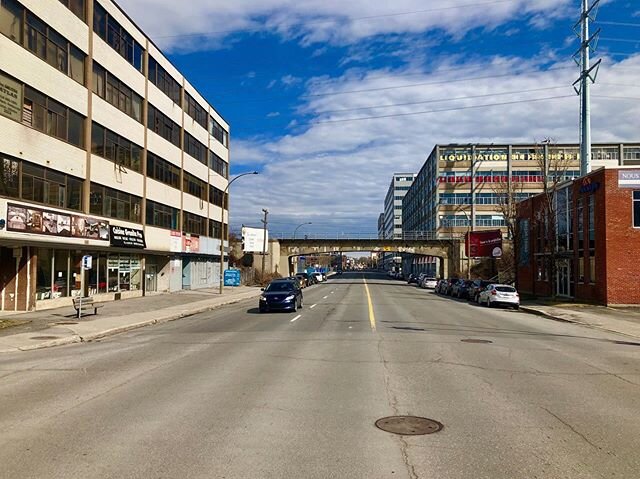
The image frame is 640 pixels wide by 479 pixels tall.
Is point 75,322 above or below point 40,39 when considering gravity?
below

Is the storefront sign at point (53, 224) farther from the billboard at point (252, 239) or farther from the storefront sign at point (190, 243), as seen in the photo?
the billboard at point (252, 239)

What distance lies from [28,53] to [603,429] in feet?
83.7

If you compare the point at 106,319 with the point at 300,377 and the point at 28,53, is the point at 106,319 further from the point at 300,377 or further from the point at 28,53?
the point at 300,377

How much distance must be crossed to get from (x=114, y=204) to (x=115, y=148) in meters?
3.17

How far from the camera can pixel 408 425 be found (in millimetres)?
7113

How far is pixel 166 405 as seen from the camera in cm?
827

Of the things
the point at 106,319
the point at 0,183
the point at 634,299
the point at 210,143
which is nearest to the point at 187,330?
the point at 106,319

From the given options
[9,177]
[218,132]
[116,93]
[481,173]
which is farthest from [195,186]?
[481,173]

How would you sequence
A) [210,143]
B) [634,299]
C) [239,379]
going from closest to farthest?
[239,379], [634,299], [210,143]

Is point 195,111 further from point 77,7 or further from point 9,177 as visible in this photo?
point 9,177

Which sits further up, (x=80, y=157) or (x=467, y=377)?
(x=80, y=157)

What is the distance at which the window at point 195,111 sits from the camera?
4928 centimetres

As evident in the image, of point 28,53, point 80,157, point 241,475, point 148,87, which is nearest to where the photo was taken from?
point 241,475

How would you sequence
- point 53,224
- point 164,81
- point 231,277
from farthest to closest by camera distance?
point 231,277, point 164,81, point 53,224
